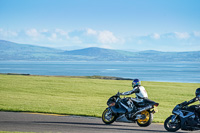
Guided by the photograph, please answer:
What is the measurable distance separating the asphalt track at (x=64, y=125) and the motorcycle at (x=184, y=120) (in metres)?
0.37

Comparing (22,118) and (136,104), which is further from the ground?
(136,104)

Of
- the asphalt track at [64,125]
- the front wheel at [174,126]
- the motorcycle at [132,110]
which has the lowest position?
the asphalt track at [64,125]

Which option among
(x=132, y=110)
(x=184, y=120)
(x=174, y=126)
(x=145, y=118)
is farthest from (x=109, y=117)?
(x=184, y=120)

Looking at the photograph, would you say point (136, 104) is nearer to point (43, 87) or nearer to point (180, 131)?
point (180, 131)

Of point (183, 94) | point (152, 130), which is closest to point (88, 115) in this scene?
point (152, 130)

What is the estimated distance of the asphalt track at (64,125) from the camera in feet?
35.9

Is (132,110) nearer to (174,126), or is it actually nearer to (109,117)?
(109,117)

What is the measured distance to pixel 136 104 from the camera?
1207 cm

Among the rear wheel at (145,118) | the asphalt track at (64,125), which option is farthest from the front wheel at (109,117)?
the rear wheel at (145,118)

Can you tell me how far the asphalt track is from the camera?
431 inches

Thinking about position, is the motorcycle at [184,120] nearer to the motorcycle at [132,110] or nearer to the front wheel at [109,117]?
the motorcycle at [132,110]

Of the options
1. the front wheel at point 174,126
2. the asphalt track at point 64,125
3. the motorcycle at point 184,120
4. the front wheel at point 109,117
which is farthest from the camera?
the front wheel at point 109,117

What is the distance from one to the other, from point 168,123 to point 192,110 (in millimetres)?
937

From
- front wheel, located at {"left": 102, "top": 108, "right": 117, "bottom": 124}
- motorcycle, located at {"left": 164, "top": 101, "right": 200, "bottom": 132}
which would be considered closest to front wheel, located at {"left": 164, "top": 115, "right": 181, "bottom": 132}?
motorcycle, located at {"left": 164, "top": 101, "right": 200, "bottom": 132}
